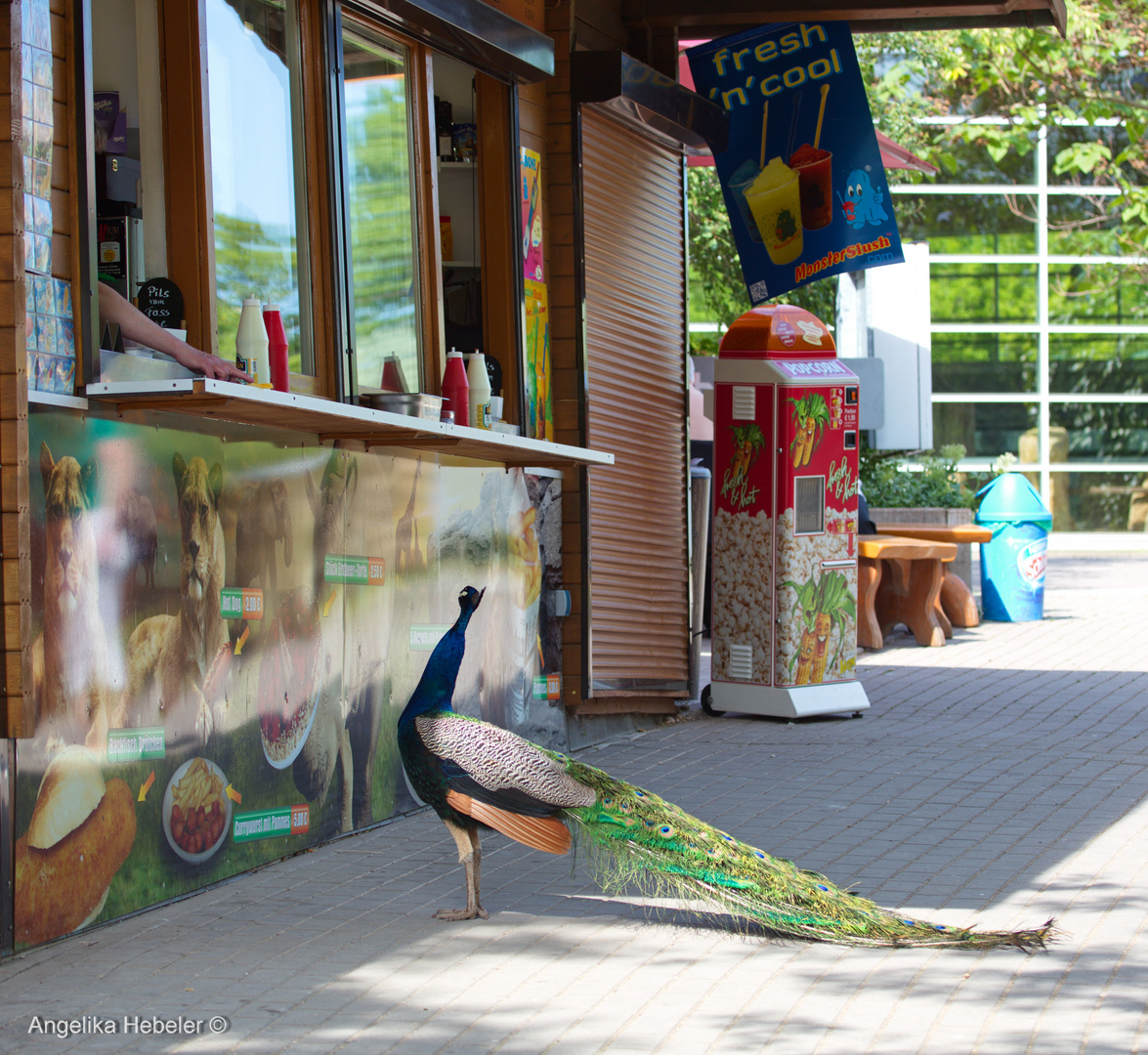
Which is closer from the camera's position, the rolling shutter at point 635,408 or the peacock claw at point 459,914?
the peacock claw at point 459,914

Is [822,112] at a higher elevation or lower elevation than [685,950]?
higher

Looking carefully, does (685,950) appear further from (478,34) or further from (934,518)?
(934,518)

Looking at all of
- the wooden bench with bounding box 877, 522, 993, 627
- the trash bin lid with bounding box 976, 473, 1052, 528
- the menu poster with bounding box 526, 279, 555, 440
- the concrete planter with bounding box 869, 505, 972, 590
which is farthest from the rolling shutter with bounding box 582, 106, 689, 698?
the concrete planter with bounding box 869, 505, 972, 590

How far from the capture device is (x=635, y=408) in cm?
937

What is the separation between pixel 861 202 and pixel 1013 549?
6.79m

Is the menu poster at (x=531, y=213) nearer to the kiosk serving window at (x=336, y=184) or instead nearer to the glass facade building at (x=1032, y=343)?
the kiosk serving window at (x=336, y=184)

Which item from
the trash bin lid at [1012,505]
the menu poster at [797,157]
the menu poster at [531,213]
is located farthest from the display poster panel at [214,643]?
the trash bin lid at [1012,505]

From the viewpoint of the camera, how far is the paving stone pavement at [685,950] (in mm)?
4070

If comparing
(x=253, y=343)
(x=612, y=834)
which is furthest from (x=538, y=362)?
(x=612, y=834)

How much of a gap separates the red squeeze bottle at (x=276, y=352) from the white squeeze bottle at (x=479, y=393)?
60.4 inches

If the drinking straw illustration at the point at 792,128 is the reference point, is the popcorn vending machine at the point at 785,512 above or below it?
below

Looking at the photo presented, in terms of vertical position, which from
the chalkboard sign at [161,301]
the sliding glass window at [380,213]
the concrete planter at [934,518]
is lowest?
the concrete planter at [934,518]

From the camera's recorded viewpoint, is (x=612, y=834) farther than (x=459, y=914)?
No

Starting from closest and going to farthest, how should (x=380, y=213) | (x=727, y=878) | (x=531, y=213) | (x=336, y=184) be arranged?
(x=727, y=878) → (x=336, y=184) → (x=380, y=213) → (x=531, y=213)
